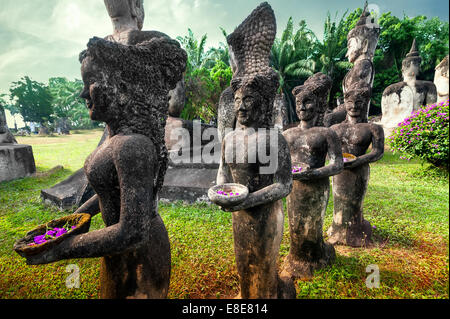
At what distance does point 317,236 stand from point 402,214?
3010 millimetres

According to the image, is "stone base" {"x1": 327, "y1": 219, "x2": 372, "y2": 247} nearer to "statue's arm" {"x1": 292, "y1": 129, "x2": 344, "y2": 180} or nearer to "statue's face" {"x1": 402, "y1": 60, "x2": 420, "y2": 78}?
"statue's arm" {"x1": 292, "y1": 129, "x2": 344, "y2": 180}

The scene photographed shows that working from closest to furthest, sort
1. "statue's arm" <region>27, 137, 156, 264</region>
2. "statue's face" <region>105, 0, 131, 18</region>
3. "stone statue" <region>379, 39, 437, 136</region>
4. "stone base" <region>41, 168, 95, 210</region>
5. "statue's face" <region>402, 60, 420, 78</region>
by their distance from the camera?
"statue's arm" <region>27, 137, 156, 264</region>, "statue's face" <region>105, 0, 131, 18</region>, "stone base" <region>41, 168, 95, 210</region>, "stone statue" <region>379, 39, 437, 136</region>, "statue's face" <region>402, 60, 420, 78</region>

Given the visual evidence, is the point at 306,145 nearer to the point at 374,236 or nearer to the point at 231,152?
the point at 231,152

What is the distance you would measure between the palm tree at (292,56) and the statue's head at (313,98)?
691 inches

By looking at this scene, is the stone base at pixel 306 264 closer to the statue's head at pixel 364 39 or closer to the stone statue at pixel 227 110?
the stone statue at pixel 227 110

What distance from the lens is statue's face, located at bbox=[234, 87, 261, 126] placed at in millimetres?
1910

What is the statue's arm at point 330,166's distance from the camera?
2586mm

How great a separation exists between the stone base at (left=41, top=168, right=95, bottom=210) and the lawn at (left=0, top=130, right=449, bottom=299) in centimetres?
25

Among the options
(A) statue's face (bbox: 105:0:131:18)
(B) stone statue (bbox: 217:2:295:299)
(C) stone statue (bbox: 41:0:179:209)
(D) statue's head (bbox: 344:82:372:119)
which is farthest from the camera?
(A) statue's face (bbox: 105:0:131:18)

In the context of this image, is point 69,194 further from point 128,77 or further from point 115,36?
point 128,77

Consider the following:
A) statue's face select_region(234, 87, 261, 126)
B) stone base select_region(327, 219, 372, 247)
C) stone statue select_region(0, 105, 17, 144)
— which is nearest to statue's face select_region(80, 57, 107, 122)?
statue's face select_region(234, 87, 261, 126)

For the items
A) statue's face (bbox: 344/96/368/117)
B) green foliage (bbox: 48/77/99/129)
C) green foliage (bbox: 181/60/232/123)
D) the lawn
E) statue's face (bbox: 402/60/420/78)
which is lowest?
the lawn

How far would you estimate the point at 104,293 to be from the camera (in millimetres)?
1595
